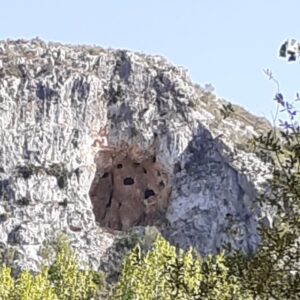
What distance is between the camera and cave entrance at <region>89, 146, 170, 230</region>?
62.5 m

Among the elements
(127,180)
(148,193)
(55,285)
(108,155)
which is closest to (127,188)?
(127,180)

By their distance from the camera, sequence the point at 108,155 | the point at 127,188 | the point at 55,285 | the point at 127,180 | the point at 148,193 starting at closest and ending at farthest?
the point at 55,285 → the point at 148,193 → the point at 127,188 → the point at 127,180 → the point at 108,155

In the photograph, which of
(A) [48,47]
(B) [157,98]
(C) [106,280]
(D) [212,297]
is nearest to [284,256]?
(D) [212,297]

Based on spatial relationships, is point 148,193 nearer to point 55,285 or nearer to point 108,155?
point 108,155

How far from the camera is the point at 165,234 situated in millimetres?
→ 59906

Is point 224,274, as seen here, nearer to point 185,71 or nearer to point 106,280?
point 106,280

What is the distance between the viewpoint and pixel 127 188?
207 ft

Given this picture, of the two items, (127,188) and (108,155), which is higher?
(108,155)

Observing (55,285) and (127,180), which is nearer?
(55,285)

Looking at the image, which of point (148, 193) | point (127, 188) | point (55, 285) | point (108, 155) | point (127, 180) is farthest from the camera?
point (108, 155)

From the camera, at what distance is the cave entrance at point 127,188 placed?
205ft

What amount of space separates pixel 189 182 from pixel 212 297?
5528 cm

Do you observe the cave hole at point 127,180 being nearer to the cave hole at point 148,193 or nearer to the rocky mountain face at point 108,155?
the rocky mountain face at point 108,155

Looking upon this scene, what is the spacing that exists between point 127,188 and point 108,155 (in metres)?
2.46
